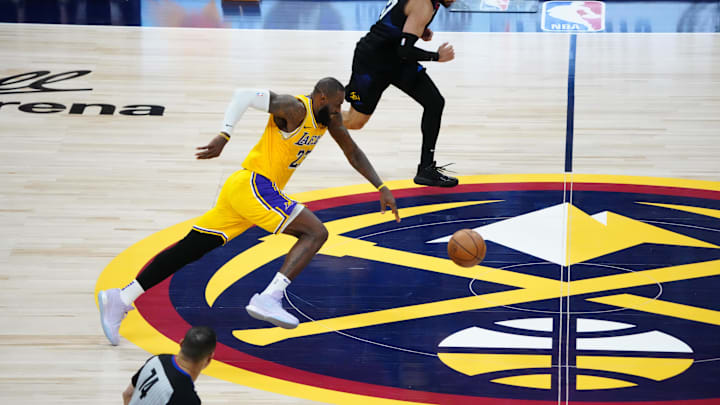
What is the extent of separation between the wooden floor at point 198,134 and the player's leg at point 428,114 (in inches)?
14.0

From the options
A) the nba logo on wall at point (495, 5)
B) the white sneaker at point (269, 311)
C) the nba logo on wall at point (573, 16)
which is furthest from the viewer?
the nba logo on wall at point (495, 5)

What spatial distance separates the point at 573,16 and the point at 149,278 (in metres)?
8.34

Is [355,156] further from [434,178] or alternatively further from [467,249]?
[434,178]

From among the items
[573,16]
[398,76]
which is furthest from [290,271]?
[573,16]

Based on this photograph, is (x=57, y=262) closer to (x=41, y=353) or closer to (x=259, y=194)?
(x=41, y=353)

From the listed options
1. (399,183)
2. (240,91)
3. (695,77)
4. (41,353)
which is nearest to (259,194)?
(240,91)

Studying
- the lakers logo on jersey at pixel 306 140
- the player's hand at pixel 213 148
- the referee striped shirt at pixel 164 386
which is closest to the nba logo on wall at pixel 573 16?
the lakers logo on jersey at pixel 306 140

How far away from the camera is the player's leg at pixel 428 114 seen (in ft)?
27.8

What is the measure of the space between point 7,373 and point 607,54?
8071 mm

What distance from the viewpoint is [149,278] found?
6047 mm

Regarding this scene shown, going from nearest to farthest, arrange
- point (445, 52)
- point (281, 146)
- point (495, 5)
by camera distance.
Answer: point (281, 146) < point (445, 52) < point (495, 5)

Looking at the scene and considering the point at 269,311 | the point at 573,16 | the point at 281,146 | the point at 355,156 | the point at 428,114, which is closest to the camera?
the point at 269,311

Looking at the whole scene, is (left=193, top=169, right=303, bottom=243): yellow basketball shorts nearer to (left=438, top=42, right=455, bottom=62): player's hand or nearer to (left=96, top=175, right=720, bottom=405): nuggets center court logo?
(left=96, top=175, right=720, bottom=405): nuggets center court logo

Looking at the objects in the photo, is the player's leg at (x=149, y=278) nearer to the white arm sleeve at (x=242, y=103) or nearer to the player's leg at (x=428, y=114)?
the white arm sleeve at (x=242, y=103)
